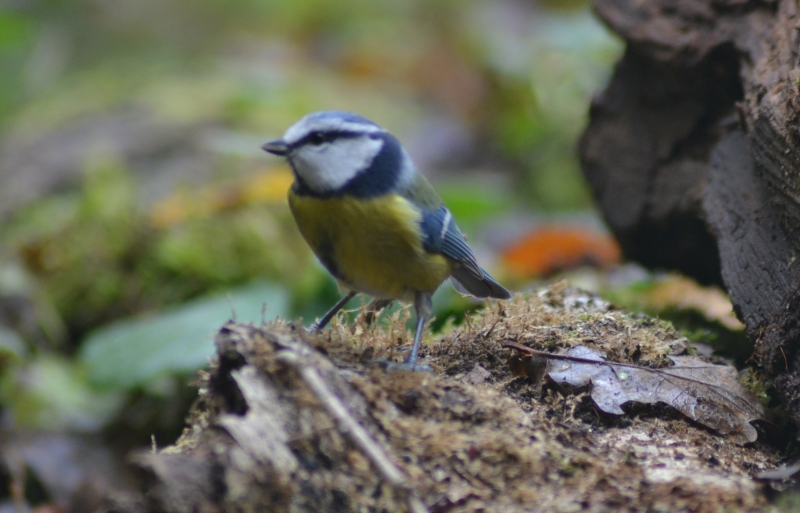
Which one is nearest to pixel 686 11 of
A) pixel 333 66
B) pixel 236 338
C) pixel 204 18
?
pixel 236 338

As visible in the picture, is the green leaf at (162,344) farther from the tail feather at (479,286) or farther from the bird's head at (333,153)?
the bird's head at (333,153)

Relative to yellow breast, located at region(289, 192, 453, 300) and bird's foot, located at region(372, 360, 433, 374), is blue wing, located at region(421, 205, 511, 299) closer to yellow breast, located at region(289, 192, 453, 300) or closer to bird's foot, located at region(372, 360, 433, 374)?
yellow breast, located at region(289, 192, 453, 300)

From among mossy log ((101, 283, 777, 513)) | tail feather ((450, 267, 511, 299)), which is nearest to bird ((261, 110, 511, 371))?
mossy log ((101, 283, 777, 513))

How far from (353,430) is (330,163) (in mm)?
919

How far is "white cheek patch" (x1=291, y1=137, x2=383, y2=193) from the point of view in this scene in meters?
2.16

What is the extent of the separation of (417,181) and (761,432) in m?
1.30

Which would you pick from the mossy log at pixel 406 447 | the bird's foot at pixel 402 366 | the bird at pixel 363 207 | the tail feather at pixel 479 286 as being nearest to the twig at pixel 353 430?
the mossy log at pixel 406 447

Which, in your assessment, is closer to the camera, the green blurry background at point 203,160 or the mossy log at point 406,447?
the mossy log at point 406,447

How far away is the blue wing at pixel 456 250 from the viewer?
2262 mm

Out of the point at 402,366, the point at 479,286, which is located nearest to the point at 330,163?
the point at 402,366

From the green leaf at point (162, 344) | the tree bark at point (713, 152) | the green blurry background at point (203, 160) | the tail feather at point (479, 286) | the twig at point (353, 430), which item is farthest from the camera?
the green blurry background at point (203, 160)

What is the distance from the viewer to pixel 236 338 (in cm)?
177

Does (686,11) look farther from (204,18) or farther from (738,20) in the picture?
(204,18)

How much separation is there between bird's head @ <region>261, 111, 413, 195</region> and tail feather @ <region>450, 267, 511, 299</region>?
61 cm
